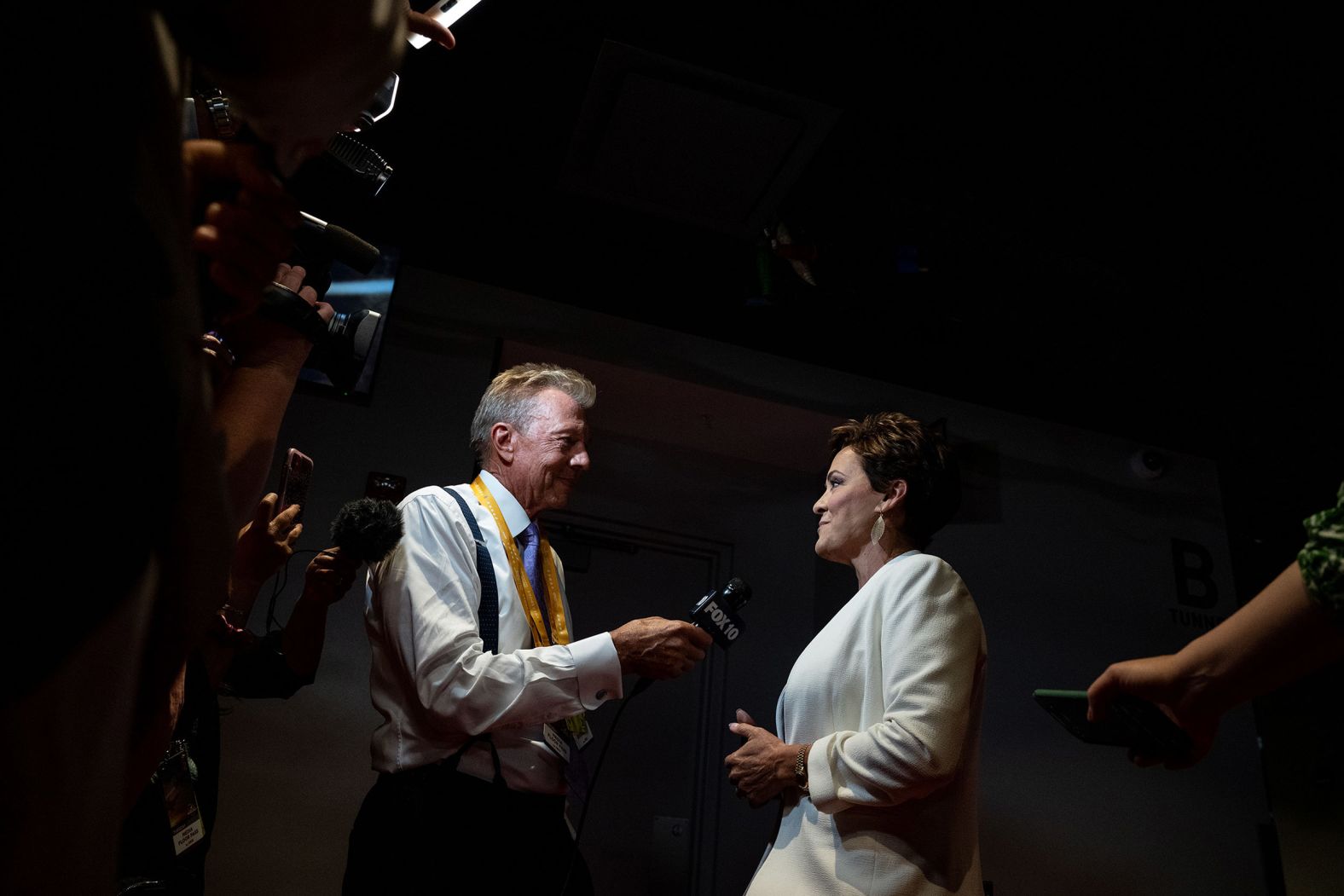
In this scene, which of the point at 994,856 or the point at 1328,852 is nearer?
the point at 994,856

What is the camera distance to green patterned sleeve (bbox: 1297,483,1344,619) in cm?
103

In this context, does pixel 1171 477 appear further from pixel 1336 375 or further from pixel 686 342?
pixel 686 342

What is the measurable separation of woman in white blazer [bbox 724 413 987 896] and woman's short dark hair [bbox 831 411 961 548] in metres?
0.18

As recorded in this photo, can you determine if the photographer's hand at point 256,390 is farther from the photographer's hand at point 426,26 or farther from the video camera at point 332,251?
the photographer's hand at point 426,26

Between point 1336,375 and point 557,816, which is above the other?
point 1336,375

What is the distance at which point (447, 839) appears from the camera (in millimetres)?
2088

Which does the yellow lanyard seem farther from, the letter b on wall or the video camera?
the letter b on wall

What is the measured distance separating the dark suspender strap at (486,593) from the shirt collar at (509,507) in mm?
177

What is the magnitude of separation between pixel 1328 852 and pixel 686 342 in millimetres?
4427

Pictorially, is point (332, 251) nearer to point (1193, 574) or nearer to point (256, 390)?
point (256, 390)

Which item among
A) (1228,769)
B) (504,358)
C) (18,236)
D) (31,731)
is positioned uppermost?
(504,358)

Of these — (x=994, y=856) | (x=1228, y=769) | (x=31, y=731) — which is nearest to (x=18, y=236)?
(x=31, y=731)

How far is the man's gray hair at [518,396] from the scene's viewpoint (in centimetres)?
301

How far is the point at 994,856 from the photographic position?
4.70 metres
